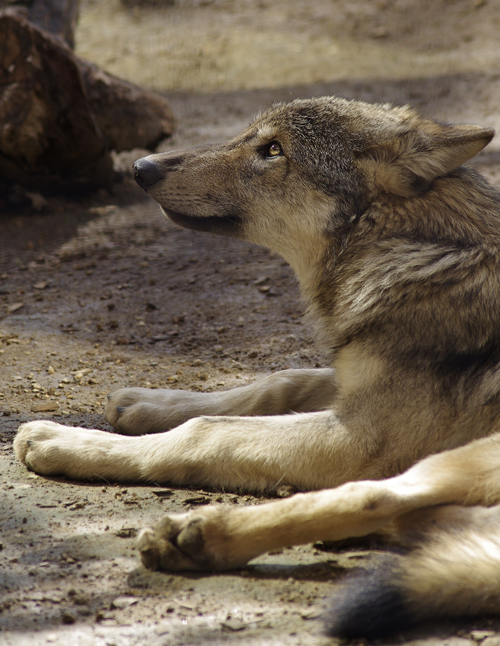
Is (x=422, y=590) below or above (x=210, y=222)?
below

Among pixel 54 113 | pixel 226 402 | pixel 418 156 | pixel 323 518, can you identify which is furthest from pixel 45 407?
pixel 54 113

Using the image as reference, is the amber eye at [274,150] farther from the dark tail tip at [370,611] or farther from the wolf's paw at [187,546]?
the dark tail tip at [370,611]

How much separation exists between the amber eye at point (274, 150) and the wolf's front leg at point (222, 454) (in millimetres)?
1457

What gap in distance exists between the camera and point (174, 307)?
5.45m

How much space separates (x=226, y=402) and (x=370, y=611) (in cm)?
172

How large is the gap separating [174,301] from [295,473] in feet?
9.56

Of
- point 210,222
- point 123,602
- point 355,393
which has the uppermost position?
point 210,222

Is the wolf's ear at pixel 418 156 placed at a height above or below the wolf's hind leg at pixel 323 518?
above

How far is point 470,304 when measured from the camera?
2.97m

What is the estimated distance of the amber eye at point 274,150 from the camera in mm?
3623

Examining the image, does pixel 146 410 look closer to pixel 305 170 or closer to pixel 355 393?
pixel 355 393

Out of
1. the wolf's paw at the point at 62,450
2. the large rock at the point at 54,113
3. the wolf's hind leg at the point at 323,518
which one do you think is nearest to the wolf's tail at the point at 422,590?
the wolf's hind leg at the point at 323,518

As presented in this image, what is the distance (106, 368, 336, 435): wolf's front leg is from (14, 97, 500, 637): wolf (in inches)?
0.4

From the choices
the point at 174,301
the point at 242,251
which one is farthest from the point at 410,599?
the point at 242,251
